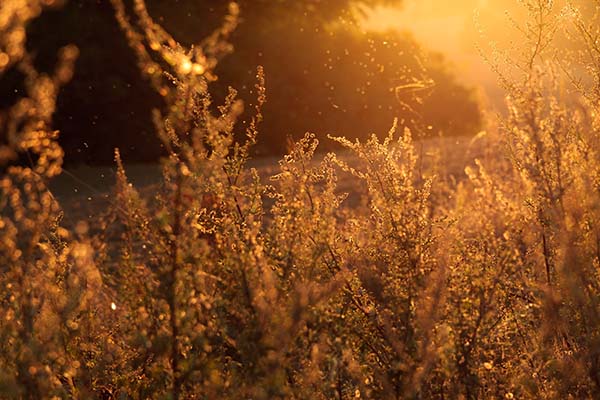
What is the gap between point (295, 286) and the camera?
2.79 metres

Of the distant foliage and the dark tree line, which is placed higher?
the dark tree line

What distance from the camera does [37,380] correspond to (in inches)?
103

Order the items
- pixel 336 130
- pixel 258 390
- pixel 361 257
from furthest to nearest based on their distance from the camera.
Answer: pixel 336 130 < pixel 361 257 < pixel 258 390

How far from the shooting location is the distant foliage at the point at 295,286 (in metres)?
2.62

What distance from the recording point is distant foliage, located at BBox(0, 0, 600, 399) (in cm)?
262

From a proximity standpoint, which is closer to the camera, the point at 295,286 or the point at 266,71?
the point at 295,286

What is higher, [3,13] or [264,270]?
[3,13]

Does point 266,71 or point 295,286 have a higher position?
point 266,71

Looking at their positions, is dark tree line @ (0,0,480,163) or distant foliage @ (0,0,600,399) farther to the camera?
dark tree line @ (0,0,480,163)

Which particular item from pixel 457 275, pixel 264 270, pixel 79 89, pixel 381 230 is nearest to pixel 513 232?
pixel 457 275

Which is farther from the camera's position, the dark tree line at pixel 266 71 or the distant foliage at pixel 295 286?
the dark tree line at pixel 266 71

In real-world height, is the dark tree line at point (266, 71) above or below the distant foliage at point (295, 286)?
above

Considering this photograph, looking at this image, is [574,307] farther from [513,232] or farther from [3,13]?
[3,13]

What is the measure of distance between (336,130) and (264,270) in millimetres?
11963
